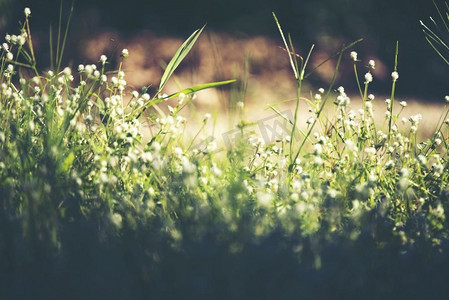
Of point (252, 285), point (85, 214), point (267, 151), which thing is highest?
point (267, 151)

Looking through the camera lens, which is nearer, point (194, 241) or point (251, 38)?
point (194, 241)

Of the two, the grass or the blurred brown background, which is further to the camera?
the blurred brown background

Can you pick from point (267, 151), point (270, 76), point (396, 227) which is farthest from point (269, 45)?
point (396, 227)

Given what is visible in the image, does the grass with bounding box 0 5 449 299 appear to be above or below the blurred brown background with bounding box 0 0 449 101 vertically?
below

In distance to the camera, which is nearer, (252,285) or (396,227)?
(252,285)

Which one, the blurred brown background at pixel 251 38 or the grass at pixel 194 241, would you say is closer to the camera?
the grass at pixel 194 241

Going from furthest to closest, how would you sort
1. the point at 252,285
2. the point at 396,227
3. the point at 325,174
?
the point at 325,174
the point at 396,227
the point at 252,285

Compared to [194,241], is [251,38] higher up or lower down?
higher up

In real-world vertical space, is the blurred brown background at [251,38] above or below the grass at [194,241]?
above

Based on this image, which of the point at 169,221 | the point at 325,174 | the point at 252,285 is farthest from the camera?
the point at 325,174

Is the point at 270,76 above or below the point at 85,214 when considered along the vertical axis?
above

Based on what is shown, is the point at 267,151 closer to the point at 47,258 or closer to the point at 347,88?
the point at 47,258
